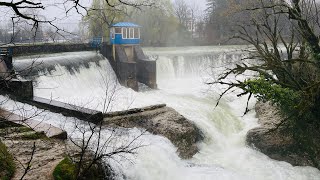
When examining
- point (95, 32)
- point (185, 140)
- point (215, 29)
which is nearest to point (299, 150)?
point (185, 140)

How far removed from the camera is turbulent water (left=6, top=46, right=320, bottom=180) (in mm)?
9945

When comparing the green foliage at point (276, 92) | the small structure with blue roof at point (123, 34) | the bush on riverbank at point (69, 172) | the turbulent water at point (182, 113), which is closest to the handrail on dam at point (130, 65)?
the small structure with blue roof at point (123, 34)

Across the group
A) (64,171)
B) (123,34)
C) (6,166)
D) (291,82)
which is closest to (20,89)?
(6,166)

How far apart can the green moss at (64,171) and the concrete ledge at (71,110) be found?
3.98 m

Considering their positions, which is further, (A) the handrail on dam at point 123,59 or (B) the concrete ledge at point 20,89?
(A) the handrail on dam at point 123,59

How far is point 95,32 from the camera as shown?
116ft

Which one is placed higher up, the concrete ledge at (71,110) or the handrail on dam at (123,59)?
the handrail on dam at (123,59)

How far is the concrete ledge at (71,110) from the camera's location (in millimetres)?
11438

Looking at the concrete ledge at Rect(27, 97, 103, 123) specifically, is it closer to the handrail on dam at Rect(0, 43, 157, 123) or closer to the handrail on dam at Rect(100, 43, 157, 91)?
the handrail on dam at Rect(0, 43, 157, 123)

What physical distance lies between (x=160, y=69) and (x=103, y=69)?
6.30 meters

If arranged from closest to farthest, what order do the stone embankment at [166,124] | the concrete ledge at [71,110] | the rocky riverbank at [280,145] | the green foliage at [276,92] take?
the green foliage at [276,92]
the concrete ledge at [71,110]
the stone embankment at [166,124]
the rocky riverbank at [280,145]

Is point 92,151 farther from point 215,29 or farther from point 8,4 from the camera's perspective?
point 215,29

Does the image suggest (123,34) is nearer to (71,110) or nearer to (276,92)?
(71,110)

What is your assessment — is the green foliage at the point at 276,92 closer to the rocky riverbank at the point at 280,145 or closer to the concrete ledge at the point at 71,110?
the rocky riverbank at the point at 280,145
